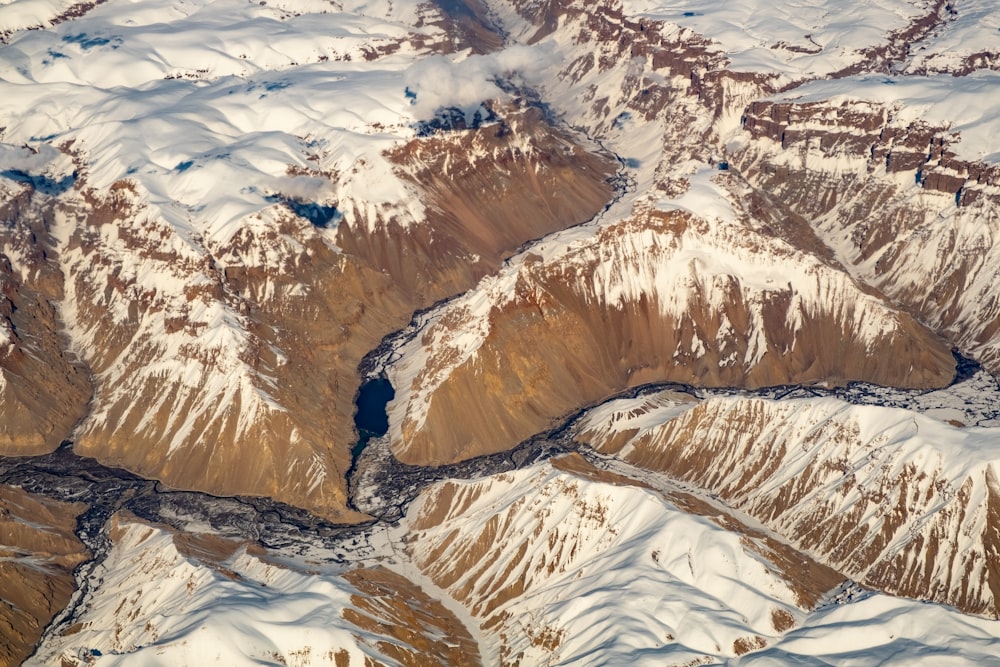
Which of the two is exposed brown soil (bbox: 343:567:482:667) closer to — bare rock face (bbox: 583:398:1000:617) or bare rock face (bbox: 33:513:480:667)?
bare rock face (bbox: 33:513:480:667)

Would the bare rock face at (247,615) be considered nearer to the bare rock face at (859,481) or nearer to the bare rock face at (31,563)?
the bare rock face at (31,563)

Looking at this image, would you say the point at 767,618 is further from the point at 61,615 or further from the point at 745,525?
the point at 61,615

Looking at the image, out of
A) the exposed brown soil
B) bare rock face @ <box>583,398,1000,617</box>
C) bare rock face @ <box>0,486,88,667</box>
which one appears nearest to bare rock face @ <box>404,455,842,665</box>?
the exposed brown soil

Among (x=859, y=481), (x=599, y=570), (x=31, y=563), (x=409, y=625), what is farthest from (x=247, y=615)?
(x=859, y=481)

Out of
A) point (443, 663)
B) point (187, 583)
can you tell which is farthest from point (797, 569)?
point (187, 583)

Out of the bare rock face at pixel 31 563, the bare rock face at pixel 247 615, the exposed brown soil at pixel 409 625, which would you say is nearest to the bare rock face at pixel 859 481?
the exposed brown soil at pixel 409 625

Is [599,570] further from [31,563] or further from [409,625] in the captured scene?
[31,563]
